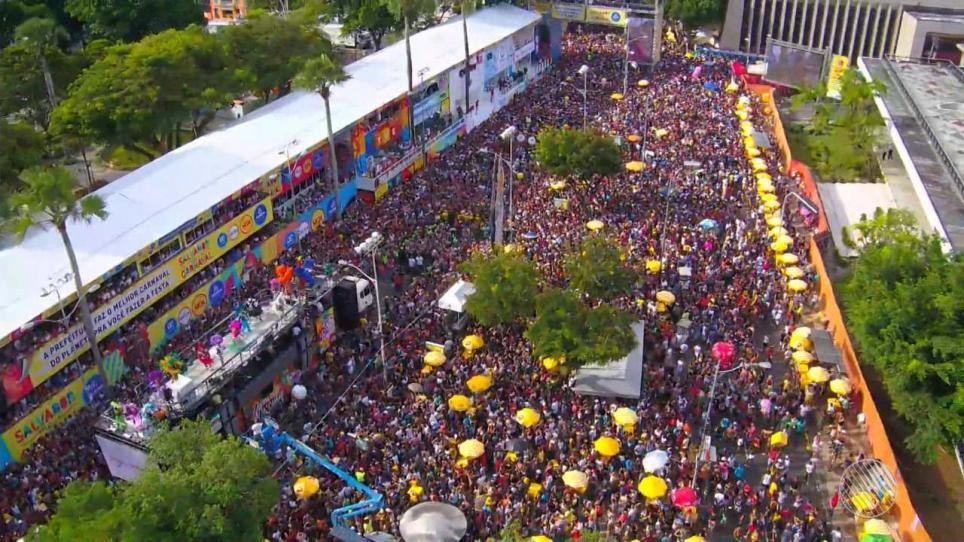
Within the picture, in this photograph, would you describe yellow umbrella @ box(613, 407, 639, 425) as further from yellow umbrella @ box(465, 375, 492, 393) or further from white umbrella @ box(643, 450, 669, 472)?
yellow umbrella @ box(465, 375, 492, 393)

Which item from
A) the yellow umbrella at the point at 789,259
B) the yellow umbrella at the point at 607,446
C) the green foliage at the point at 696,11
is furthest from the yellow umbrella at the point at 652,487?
the green foliage at the point at 696,11

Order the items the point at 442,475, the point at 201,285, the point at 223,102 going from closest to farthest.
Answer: the point at 442,475 < the point at 201,285 < the point at 223,102

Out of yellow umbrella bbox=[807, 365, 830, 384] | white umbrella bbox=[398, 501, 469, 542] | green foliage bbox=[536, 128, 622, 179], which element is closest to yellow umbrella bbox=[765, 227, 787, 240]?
green foliage bbox=[536, 128, 622, 179]

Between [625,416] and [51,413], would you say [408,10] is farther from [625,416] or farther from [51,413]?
[625,416]

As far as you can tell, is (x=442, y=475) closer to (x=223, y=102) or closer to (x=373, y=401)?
(x=373, y=401)


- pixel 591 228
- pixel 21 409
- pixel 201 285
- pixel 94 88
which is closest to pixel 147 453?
pixel 21 409

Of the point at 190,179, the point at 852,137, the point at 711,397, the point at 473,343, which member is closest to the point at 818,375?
the point at 711,397
